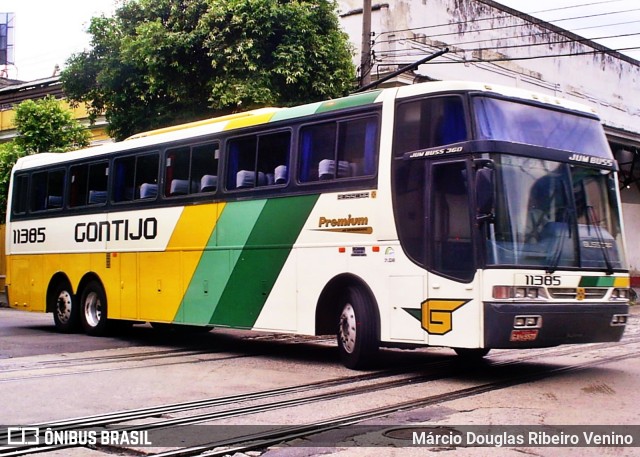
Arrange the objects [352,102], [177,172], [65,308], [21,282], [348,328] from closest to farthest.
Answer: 1. [348,328]
2. [352,102]
3. [177,172]
4. [65,308]
5. [21,282]

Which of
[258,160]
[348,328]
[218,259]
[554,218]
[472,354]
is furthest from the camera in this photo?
[218,259]

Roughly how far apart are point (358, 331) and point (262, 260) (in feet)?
7.53

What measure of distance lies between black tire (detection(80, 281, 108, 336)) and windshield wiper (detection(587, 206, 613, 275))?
941cm

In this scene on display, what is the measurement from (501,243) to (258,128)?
4727mm

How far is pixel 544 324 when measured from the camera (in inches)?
381

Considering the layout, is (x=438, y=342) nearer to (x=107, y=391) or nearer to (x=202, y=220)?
(x=107, y=391)

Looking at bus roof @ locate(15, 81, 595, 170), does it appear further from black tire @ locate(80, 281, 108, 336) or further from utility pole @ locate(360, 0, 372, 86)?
utility pole @ locate(360, 0, 372, 86)

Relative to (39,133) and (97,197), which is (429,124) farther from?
(39,133)

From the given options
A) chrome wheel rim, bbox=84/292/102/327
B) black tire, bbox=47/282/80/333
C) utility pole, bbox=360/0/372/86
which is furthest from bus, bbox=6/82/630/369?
utility pole, bbox=360/0/372/86

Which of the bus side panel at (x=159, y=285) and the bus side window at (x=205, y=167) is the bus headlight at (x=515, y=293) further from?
the bus side panel at (x=159, y=285)

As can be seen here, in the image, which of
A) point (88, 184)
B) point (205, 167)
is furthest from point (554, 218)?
point (88, 184)

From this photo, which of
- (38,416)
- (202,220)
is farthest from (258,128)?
(38,416)

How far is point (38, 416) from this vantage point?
7.99 meters

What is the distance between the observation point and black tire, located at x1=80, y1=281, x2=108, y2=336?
16306mm
